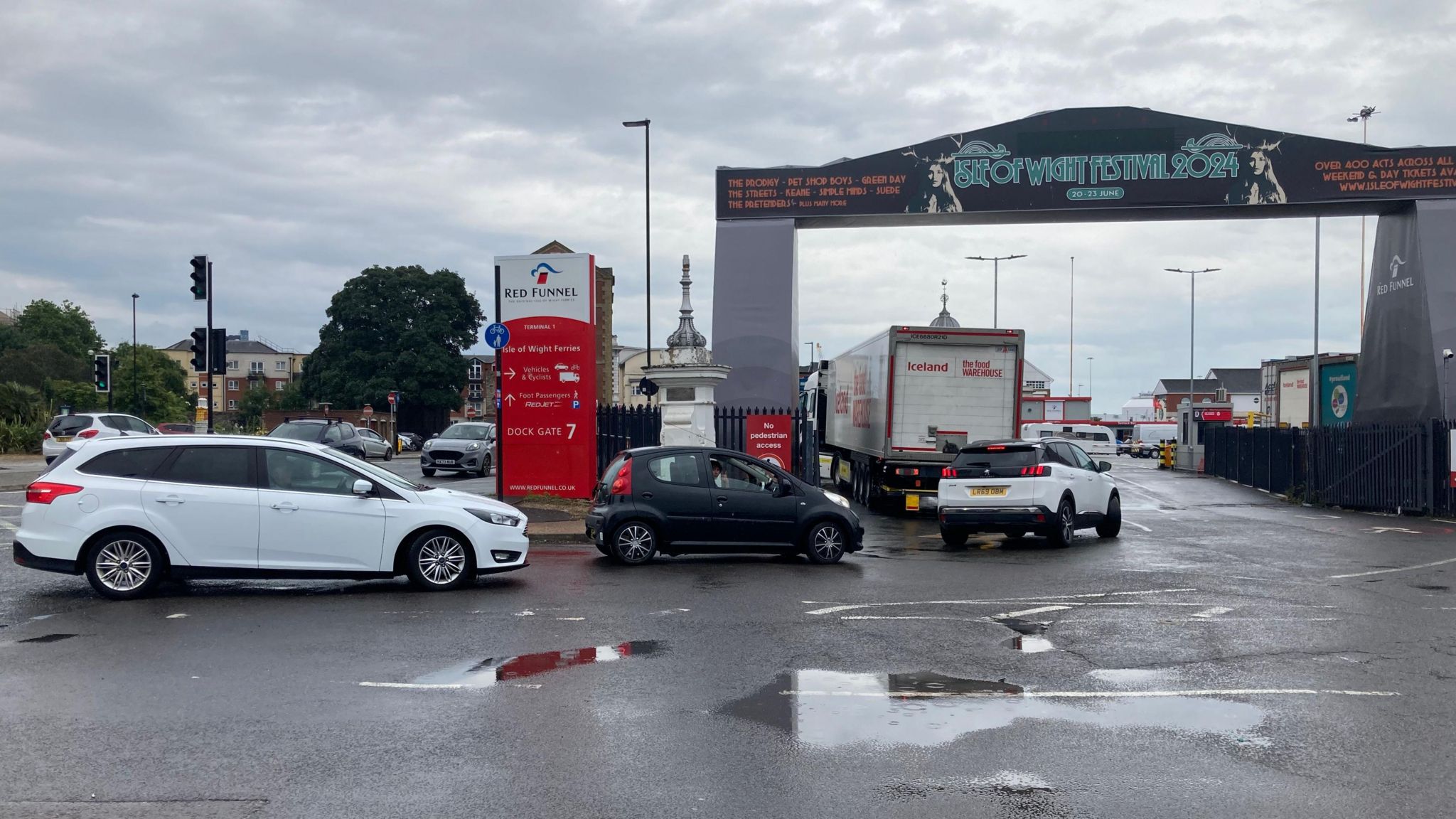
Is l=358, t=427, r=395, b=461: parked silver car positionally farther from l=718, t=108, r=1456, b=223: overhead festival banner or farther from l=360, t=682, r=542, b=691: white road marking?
l=360, t=682, r=542, b=691: white road marking

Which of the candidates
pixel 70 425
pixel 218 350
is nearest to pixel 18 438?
pixel 70 425

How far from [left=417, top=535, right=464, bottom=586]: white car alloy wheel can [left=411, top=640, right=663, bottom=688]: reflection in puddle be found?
3.28 meters

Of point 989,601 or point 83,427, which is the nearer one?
point 989,601

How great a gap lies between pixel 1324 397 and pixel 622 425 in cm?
2869

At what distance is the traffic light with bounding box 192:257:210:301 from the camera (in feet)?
79.0

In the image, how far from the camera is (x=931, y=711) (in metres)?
7.09

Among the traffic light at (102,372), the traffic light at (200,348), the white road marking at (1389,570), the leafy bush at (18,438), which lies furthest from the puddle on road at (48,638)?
the leafy bush at (18,438)

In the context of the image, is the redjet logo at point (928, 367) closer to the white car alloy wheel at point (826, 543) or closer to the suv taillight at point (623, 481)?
the white car alloy wheel at point (826, 543)

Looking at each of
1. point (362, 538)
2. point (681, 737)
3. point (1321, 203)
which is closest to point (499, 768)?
point (681, 737)

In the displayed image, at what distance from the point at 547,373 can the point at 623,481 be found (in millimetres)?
7490

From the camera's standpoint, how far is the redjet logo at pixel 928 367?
22.6m

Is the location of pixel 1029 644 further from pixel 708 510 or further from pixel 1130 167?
pixel 1130 167

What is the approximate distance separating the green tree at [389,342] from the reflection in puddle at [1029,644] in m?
65.5

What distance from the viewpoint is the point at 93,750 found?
6.19m
